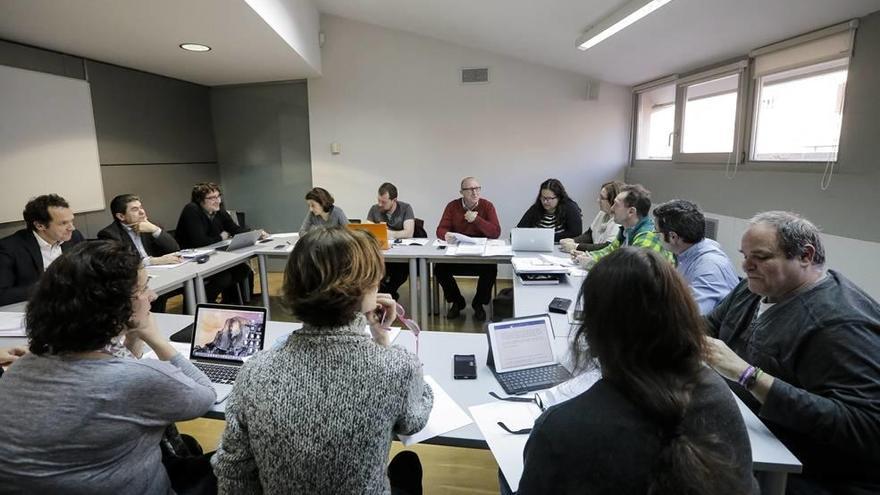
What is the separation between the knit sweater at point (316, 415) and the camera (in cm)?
93

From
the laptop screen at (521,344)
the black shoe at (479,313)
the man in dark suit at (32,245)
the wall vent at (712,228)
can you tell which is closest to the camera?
the laptop screen at (521,344)

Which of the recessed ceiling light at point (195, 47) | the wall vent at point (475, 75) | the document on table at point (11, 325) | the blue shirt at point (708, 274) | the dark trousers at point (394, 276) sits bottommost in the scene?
the dark trousers at point (394, 276)

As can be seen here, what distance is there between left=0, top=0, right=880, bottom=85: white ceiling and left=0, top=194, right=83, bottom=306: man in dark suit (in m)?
1.15

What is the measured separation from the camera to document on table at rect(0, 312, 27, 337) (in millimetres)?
1947

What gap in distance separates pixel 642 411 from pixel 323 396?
605 mm

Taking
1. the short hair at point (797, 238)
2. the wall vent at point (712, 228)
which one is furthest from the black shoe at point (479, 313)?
the short hair at point (797, 238)

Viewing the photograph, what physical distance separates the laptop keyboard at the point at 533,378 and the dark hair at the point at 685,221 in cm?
→ 94

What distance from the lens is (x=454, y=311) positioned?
13.6 feet

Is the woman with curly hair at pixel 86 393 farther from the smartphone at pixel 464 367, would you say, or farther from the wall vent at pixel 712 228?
the wall vent at pixel 712 228

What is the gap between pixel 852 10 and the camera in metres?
2.29

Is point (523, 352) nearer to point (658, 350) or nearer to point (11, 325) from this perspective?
point (658, 350)

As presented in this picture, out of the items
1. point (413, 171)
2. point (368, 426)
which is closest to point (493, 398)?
point (368, 426)

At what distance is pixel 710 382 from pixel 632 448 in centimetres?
20

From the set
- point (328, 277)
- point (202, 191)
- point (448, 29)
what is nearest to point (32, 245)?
point (202, 191)
